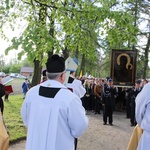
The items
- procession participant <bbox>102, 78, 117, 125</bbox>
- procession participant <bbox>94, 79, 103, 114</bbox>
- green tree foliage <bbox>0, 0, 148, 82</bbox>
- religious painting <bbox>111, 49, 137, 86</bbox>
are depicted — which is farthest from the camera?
religious painting <bbox>111, 49, 137, 86</bbox>

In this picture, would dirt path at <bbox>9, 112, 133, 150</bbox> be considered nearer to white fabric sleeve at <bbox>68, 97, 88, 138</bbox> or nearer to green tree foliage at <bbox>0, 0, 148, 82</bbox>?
green tree foliage at <bbox>0, 0, 148, 82</bbox>

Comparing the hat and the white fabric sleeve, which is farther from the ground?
the hat

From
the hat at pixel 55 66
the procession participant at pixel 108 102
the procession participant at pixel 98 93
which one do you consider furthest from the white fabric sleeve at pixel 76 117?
the procession participant at pixel 98 93

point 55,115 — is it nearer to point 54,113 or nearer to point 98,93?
point 54,113

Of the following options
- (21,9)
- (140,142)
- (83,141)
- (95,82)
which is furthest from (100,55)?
(140,142)

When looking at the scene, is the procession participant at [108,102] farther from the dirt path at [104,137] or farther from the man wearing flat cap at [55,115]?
the man wearing flat cap at [55,115]

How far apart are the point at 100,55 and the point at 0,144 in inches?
1266

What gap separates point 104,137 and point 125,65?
7572 millimetres

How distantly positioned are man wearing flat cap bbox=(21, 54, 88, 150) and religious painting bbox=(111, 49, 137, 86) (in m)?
12.7

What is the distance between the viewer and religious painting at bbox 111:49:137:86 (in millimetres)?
15945

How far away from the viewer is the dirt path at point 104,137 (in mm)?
7779

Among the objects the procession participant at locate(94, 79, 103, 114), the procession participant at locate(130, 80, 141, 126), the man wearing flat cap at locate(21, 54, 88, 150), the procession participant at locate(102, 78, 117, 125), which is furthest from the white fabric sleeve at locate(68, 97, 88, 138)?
the procession participant at locate(94, 79, 103, 114)

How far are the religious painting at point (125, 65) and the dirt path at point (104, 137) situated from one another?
14.1ft

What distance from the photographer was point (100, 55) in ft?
114
